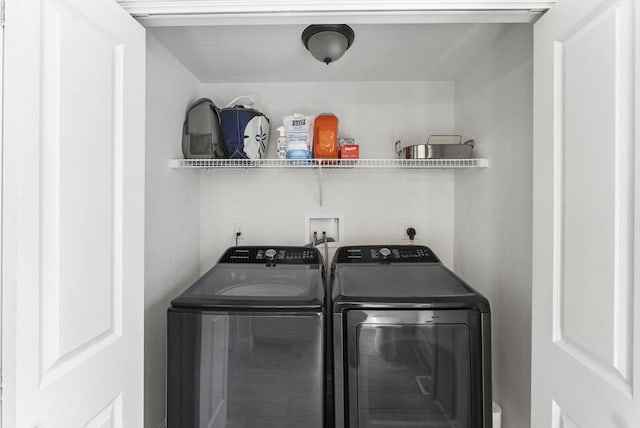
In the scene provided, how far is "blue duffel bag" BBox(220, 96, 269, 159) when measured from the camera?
1988 mm

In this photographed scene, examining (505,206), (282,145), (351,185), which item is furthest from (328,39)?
(505,206)

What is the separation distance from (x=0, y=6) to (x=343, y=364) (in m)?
1.39

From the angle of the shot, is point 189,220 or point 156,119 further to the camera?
point 189,220

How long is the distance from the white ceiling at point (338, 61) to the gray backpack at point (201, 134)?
0.87 ft

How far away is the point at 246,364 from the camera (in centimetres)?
134

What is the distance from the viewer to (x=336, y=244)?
2316mm

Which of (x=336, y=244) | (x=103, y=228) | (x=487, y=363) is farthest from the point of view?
(x=336, y=244)

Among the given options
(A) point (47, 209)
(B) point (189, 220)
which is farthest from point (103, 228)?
(B) point (189, 220)

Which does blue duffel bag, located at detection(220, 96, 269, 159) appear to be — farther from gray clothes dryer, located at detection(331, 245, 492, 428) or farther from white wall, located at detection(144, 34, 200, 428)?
gray clothes dryer, located at detection(331, 245, 492, 428)

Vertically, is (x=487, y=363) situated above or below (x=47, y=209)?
below

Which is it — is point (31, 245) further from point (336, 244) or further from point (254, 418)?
point (336, 244)

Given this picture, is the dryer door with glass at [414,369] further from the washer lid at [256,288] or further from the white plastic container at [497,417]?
the white plastic container at [497,417]

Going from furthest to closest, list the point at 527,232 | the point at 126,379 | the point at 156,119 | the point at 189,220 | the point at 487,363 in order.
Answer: the point at 189,220, the point at 156,119, the point at 527,232, the point at 487,363, the point at 126,379

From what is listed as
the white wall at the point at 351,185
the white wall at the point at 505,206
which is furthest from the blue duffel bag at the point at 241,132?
the white wall at the point at 505,206
